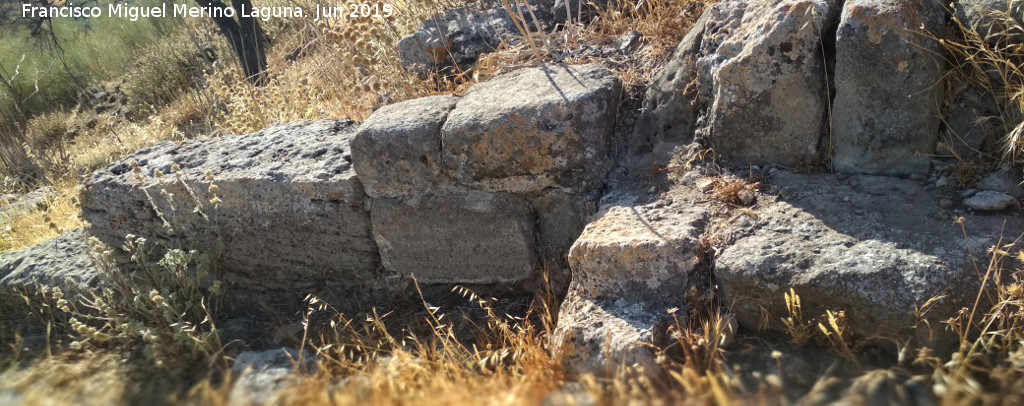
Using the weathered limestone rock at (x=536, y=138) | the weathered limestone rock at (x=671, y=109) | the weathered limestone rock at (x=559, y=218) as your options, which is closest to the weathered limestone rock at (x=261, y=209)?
the weathered limestone rock at (x=536, y=138)

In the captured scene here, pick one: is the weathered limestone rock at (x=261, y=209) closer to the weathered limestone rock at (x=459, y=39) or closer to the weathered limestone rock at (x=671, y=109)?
the weathered limestone rock at (x=459, y=39)

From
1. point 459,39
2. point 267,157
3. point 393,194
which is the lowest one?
point 393,194

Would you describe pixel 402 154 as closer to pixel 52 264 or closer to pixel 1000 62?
pixel 52 264

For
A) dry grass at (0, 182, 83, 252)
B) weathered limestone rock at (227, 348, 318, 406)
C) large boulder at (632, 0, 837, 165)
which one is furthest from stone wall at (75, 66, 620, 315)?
dry grass at (0, 182, 83, 252)

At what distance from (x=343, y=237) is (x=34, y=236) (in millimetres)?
2738

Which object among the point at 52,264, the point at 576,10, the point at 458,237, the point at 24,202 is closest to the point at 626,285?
the point at 458,237

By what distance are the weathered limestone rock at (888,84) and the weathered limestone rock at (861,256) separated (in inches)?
4.0

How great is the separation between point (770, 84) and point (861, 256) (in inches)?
29.1

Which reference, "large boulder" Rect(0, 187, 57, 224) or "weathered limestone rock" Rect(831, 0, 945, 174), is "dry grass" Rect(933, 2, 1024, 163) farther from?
"large boulder" Rect(0, 187, 57, 224)

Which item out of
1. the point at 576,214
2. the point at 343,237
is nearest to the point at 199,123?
the point at 343,237

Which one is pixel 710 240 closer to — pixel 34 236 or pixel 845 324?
pixel 845 324

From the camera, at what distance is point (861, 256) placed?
6.85 feet

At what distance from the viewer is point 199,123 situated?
251 inches

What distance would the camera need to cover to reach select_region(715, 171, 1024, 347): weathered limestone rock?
2.00m
